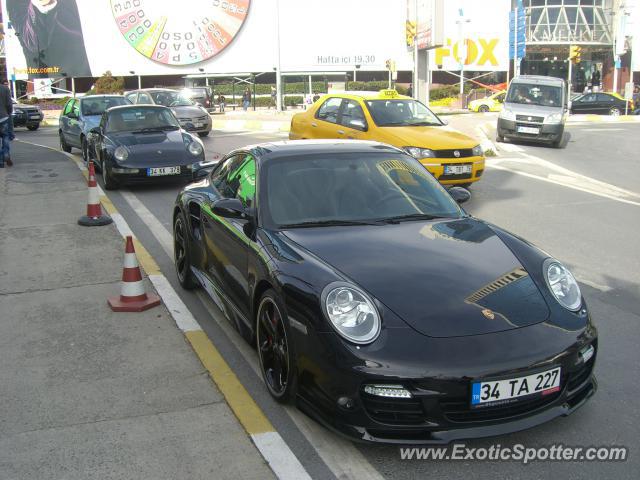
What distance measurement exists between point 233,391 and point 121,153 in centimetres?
830

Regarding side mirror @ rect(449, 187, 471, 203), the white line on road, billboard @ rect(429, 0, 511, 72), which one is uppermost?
billboard @ rect(429, 0, 511, 72)

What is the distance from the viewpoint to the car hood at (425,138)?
1066 centimetres

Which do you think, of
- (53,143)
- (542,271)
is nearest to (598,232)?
(542,271)

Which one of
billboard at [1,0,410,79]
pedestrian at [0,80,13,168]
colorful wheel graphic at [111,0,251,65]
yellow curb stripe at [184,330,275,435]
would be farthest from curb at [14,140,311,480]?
colorful wheel graphic at [111,0,251,65]

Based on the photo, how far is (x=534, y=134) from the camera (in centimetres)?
1922

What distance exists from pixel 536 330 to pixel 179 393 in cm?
208

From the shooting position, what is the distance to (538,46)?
58.1 m

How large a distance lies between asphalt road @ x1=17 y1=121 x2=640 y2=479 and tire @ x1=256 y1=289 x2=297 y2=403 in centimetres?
12

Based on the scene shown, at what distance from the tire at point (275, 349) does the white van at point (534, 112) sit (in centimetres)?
1661

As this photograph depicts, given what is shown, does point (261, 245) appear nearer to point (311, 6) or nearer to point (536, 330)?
point (536, 330)

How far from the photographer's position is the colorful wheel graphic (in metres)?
55.6

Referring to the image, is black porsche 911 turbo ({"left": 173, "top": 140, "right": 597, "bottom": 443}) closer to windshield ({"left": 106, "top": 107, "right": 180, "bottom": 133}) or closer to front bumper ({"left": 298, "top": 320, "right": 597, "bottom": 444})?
front bumper ({"left": 298, "top": 320, "right": 597, "bottom": 444})

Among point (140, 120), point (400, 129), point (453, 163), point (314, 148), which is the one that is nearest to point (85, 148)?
point (140, 120)

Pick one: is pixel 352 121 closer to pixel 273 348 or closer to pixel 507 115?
pixel 273 348
